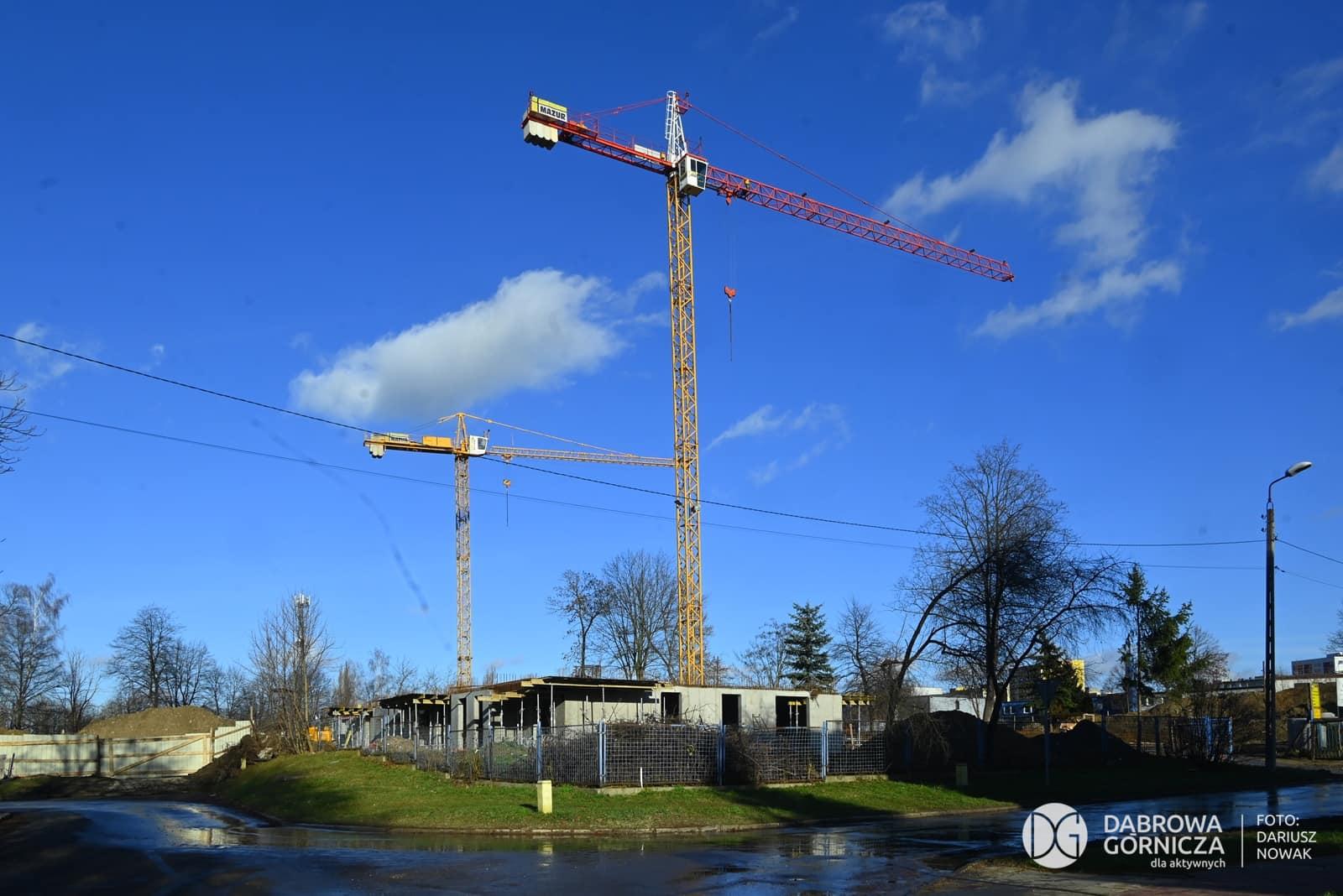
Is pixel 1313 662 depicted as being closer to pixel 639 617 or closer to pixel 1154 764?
pixel 639 617

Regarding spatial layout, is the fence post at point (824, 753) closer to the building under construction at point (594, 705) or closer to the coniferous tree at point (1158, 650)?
the building under construction at point (594, 705)

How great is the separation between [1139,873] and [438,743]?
31.8 m

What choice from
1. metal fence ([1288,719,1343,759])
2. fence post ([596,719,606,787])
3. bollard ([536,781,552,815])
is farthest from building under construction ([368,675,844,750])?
metal fence ([1288,719,1343,759])

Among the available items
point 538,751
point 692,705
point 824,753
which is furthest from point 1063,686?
point 538,751

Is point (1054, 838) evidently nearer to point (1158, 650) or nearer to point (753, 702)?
point (753, 702)

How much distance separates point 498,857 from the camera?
1841 cm

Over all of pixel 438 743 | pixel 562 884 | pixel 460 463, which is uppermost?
pixel 460 463

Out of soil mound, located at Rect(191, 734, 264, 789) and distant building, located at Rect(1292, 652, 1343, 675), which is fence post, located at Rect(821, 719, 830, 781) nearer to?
soil mound, located at Rect(191, 734, 264, 789)

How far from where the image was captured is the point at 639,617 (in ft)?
256

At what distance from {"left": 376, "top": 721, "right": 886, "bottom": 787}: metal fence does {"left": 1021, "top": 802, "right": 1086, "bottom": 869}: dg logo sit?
10.1 metres

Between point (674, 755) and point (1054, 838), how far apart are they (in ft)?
44.1

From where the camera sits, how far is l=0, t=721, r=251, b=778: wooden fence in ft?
181

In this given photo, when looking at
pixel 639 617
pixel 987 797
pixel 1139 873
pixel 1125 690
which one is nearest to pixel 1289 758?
pixel 1125 690

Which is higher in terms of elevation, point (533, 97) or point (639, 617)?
point (533, 97)
